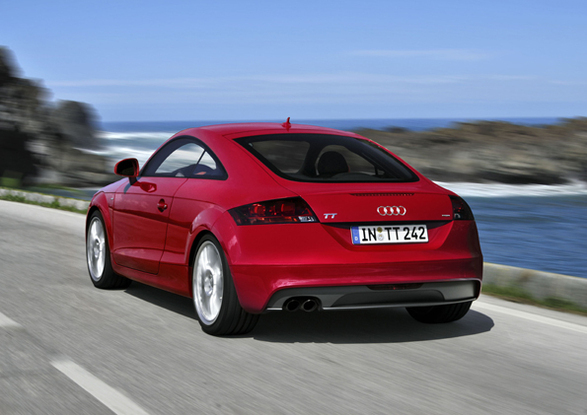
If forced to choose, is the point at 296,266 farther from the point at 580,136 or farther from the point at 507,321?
the point at 580,136

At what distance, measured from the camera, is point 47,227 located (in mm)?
12758

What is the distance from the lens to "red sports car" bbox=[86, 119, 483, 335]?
15.3ft

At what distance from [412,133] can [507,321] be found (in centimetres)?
8168

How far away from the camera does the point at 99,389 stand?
12.7ft

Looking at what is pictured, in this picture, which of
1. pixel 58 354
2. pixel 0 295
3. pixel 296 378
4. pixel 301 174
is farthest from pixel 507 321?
pixel 0 295

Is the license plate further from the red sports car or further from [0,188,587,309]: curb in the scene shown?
[0,188,587,309]: curb

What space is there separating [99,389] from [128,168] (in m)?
2.92

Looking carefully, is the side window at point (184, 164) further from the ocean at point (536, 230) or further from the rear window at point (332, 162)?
the ocean at point (536, 230)

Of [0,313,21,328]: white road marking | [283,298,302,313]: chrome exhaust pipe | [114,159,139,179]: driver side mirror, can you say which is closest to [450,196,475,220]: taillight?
[283,298,302,313]: chrome exhaust pipe

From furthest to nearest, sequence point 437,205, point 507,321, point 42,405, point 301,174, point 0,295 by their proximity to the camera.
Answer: point 0,295 < point 507,321 < point 301,174 < point 437,205 < point 42,405

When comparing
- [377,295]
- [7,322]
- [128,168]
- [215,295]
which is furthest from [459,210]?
[7,322]

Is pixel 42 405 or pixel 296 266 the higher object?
pixel 296 266

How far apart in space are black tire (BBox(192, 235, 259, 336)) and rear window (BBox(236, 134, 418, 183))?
2.26ft

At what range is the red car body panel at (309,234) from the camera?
463cm
